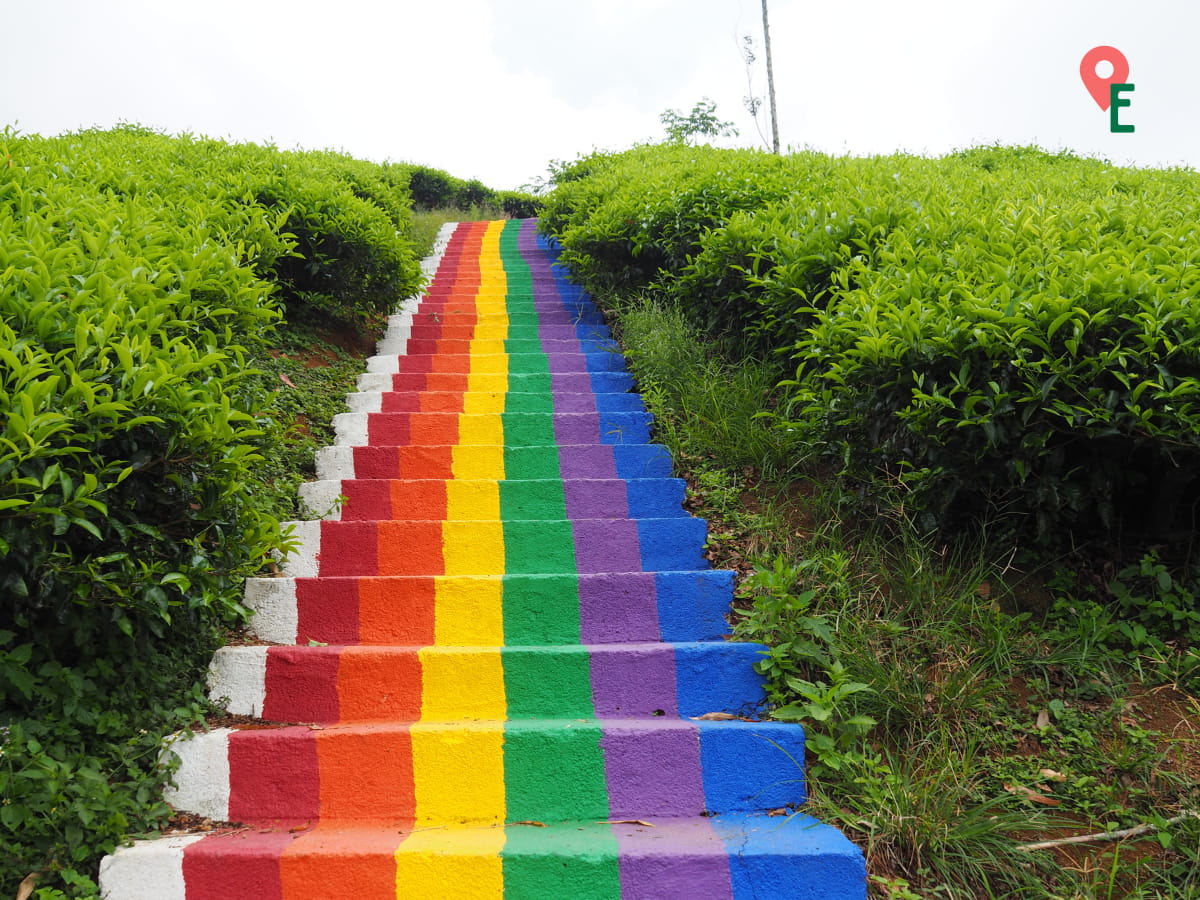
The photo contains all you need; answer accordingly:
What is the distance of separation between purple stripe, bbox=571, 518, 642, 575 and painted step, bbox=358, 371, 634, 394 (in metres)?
1.54

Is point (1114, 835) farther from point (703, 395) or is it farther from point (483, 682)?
point (703, 395)

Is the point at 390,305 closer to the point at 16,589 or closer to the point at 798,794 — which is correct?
the point at 16,589

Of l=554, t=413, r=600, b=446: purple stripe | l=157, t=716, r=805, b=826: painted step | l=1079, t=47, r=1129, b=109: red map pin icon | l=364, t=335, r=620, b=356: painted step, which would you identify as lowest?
l=157, t=716, r=805, b=826: painted step

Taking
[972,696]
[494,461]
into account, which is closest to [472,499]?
[494,461]

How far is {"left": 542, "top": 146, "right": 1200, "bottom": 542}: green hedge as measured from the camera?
2.46 meters

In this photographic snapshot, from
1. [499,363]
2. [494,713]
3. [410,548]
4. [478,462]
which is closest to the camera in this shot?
[494,713]

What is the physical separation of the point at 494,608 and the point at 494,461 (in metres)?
1.12

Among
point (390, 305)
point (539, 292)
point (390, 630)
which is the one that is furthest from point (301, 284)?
point (390, 630)

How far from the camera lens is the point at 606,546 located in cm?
324

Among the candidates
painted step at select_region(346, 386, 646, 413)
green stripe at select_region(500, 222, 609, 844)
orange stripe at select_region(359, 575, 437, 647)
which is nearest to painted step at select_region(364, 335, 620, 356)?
painted step at select_region(346, 386, 646, 413)

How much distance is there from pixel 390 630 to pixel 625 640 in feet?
2.86

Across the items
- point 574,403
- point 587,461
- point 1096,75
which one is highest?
point 1096,75

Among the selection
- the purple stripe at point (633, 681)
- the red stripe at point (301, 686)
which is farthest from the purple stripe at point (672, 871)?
the red stripe at point (301, 686)

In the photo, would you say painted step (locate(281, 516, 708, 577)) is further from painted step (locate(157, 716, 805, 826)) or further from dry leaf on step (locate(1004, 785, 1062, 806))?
dry leaf on step (locate(1004, 785, 1062, 806))
